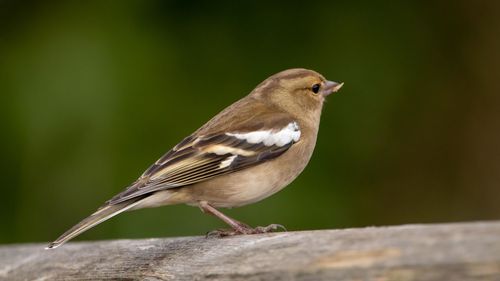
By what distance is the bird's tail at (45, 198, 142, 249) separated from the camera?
3.60 meters

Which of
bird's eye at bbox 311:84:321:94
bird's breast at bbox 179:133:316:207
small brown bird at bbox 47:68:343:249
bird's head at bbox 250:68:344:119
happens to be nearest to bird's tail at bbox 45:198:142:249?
small brown bird at bbox 47:68:343:249

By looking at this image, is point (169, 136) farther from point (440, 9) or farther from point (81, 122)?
point (440, 9)

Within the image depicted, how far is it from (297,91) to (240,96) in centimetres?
85

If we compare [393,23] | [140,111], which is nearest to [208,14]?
[140,111]

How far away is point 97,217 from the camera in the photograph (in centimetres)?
375

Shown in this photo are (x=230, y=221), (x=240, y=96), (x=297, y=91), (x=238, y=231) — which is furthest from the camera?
(x=240, y=96)

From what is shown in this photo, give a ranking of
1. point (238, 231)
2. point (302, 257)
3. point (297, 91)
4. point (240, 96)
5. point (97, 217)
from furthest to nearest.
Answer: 1. point (240, 96)
2. point (297, 91)
3. point (238, 231)
4. point (97, 217)
5. point (302, 257)

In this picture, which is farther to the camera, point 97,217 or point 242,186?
point 242,186

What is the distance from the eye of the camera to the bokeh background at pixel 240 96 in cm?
567

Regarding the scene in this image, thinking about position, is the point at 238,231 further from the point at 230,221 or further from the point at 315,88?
the point at 315,88

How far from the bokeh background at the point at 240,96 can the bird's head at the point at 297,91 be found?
65 centimetres

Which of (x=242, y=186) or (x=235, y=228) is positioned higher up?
(x=242, y=186)

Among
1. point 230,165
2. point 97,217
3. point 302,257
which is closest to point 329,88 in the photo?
point 230,165

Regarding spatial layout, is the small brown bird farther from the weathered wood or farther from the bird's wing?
the weathered wood
